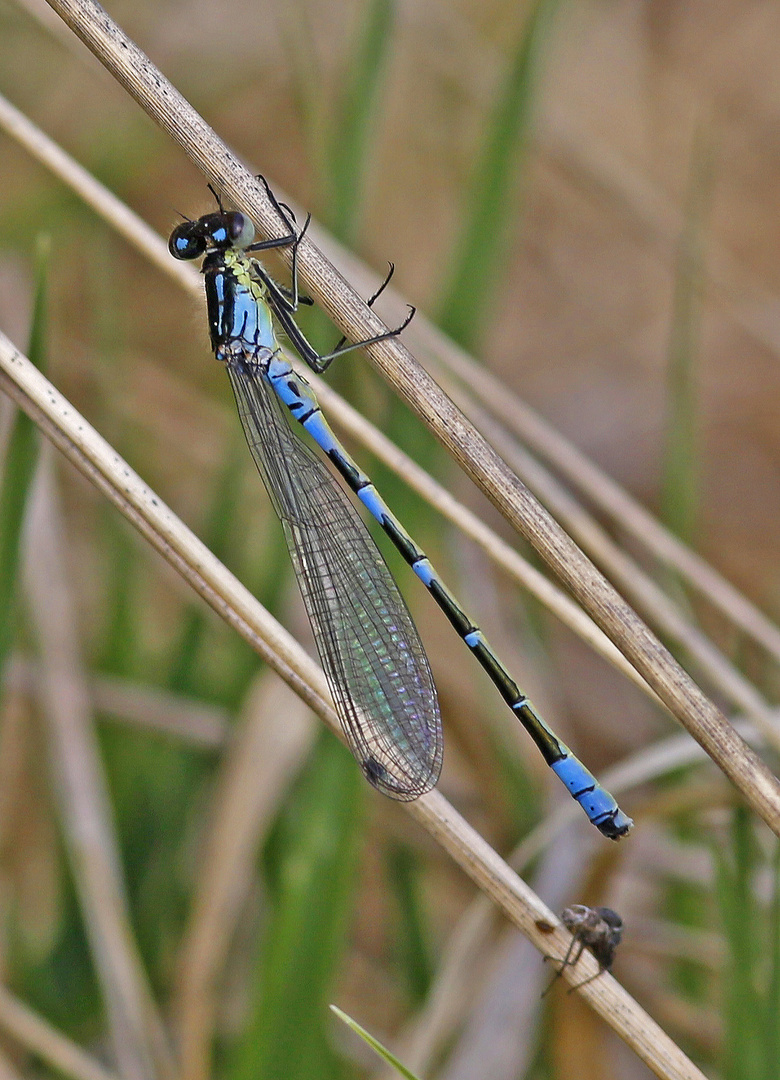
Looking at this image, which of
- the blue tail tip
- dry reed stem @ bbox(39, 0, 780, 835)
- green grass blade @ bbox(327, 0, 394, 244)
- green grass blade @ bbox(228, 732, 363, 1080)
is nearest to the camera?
dry reed stem @ bbox(39, 0, 780, 835)

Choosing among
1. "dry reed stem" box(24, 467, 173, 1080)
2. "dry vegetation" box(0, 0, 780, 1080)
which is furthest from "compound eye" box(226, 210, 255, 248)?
"dry reed stem" box(24, 467, 173, 1080)

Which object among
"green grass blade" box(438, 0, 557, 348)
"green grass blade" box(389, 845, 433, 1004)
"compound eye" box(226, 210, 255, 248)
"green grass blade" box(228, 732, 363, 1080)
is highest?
"compound eye" box(226, 210, 255, 248)

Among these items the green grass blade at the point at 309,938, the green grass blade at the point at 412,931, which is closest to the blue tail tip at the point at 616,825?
the green grass blade at the point at 309,938

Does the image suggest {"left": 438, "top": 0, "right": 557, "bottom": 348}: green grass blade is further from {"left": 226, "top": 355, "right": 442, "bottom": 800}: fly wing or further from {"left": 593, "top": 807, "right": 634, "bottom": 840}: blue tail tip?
{"left": 593, "top": 807, "right": 634, "bottom": 840}: blue tail tip

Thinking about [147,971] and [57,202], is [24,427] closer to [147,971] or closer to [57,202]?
[147,971]

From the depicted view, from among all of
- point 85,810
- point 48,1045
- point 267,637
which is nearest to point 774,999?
point 267,637

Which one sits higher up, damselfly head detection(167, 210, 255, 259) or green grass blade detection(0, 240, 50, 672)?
damselfly head detection(167, 210, 255, 259)

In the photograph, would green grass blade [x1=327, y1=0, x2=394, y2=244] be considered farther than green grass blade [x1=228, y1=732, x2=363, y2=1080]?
Yes

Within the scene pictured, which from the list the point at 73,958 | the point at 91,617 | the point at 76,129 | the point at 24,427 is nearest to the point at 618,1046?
the point at 73,958

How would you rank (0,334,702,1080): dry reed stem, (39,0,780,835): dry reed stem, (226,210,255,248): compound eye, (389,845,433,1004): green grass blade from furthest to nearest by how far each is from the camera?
(389,845,433,1004): green grass blade
(226,210,255,248): compound eye
(0,334,702,1080): dry reed stem
(39,0,780,835): dry reed stem
